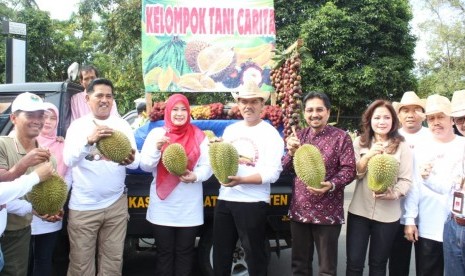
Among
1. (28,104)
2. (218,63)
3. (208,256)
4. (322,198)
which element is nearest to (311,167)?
(322,198)

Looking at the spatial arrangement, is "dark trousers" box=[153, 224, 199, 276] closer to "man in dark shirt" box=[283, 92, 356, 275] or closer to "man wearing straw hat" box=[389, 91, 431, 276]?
"man in dark shirt" box=[283, 92, 356, 275]

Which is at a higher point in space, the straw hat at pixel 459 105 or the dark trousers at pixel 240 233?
the straw hat at pixel 459 105

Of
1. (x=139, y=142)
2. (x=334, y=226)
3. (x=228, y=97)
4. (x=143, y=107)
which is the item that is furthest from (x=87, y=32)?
(x=334, y=226)

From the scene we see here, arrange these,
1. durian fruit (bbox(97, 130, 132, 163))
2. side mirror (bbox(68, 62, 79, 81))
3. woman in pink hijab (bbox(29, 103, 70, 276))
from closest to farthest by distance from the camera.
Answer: durian fruit (bbox(97, 130, 132, 163)) < woman in pink hijab (bbox(29, 103, 70, 276)) < side mirror (bbox(68, 62, 79, 81))

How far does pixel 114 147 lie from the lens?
9.77ft

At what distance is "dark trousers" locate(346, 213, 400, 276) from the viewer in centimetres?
322

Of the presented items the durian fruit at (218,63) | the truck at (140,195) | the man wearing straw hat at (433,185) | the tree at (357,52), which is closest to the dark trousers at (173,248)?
the truck at (140,195)

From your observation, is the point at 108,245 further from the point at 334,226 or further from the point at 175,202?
the point at 334,226

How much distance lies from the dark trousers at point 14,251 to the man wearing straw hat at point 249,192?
143 cm

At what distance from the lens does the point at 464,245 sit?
2736 mm

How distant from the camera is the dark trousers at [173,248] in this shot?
133 inches

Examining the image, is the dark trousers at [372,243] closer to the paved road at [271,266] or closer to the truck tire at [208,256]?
the truck tire at [208,256]

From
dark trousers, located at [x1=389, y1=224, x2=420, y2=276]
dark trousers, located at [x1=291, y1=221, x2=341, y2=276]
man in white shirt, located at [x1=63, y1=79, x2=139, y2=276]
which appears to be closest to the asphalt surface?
dark trousers, located at [x1=389, y1=224, x2=420, y2=276]

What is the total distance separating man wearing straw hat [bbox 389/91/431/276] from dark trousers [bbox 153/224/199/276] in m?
1.77
